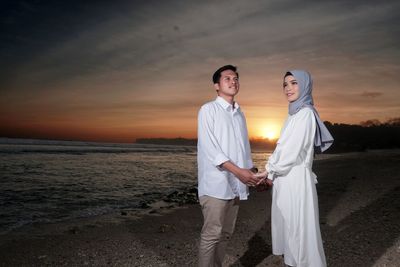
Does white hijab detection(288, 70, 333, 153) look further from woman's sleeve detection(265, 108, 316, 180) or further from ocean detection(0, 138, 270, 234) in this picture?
ocean detection(0, 138, 270, 234)

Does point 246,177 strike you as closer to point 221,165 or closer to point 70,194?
point 221,165

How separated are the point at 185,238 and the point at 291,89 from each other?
15.5 feet

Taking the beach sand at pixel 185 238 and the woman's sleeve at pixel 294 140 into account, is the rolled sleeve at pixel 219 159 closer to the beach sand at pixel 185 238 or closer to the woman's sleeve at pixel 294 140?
the woman's sleeve at pixel 294 140

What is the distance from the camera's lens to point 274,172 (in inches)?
131

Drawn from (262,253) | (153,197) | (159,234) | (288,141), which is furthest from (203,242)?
(153,197)

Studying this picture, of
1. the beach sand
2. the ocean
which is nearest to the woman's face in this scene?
the beach sand

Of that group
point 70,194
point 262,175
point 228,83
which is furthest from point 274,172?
point 70,194

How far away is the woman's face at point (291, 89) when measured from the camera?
3395mm

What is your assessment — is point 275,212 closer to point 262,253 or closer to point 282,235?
point 282,235

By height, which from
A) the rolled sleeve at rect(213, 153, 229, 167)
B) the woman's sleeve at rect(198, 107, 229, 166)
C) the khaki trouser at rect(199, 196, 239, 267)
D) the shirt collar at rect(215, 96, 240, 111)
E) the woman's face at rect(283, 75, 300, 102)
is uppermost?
the woman's face at rect(283, 75, 300, 102)

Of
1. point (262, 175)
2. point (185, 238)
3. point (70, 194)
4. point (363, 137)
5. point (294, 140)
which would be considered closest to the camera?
point (294, 140)

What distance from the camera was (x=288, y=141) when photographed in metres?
3.20

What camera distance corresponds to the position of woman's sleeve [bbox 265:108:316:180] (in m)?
3.17

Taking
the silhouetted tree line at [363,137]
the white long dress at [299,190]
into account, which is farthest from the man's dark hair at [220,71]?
the silhouetted tree line at [363,137]
